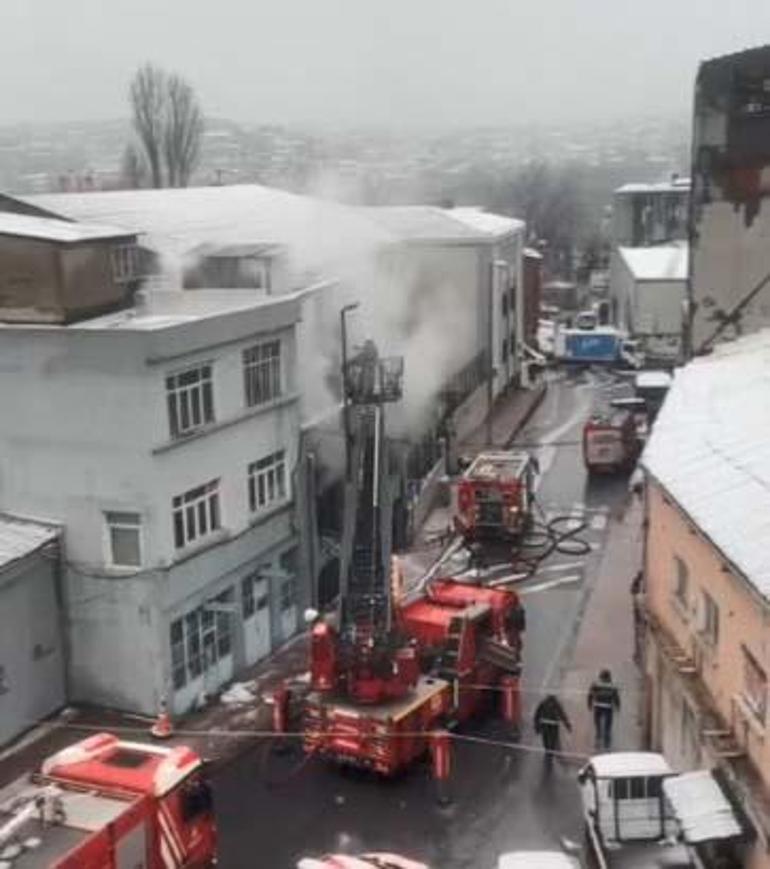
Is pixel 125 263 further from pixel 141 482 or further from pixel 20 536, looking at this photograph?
pixel 20 536

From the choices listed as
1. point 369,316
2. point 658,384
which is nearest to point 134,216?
point 369,316

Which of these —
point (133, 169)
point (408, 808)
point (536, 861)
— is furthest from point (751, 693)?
point (133, 169)

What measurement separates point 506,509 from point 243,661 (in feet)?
28.8

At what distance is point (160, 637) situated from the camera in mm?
20375

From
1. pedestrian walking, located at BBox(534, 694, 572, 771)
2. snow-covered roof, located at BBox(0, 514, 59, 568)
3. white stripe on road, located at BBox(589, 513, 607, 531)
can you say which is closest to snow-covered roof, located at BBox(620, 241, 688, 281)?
white stripe on road, located at BBox(589, 513, 607, 531)

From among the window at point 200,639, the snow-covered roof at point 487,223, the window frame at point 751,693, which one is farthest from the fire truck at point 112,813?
the snow-covered roof at point 487,223

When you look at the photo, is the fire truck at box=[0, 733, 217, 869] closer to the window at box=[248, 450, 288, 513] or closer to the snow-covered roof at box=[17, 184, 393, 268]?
the window at box=[248, 450, 288, 513]

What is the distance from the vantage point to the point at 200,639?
21.4m

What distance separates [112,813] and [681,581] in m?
8.35

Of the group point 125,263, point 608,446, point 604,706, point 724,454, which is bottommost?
point 604,706

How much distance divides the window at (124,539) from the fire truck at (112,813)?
5.32 meters

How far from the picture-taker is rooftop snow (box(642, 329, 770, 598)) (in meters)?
14.4

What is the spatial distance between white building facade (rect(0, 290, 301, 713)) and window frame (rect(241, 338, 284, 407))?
3.1 inches

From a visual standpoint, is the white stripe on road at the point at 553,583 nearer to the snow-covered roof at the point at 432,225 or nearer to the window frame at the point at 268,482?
the window frame at the point at 268,482
